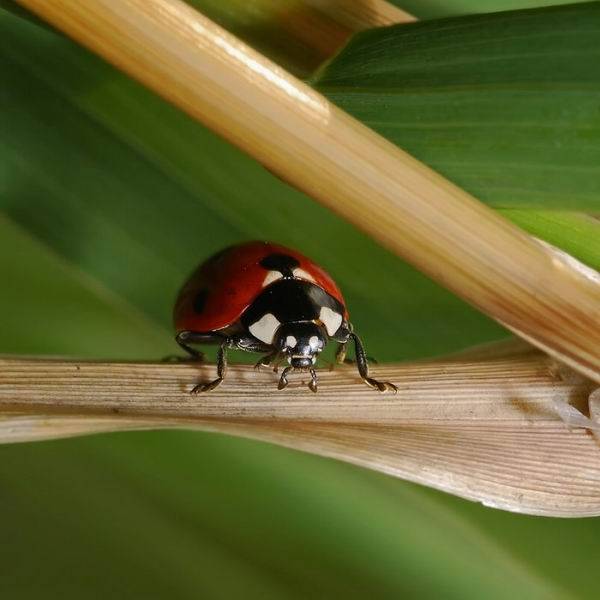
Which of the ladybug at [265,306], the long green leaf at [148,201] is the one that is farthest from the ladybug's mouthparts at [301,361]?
the long green leaf at [148,201]

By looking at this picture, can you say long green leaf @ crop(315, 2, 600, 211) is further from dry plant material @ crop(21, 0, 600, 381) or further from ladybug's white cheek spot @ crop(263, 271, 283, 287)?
ladybug's white cheek spot @ crop(263, 271, 283, 287)

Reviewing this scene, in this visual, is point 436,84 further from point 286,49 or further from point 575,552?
point 575,552

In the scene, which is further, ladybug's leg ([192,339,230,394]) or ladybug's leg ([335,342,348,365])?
ladybug's leg ([335,342,348,365])

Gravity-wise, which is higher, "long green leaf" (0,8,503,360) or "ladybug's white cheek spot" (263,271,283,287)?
"long green leaf" (0,8,503,360)

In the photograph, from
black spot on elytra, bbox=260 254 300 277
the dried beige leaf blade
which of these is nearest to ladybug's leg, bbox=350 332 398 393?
the dried beige leaf blade

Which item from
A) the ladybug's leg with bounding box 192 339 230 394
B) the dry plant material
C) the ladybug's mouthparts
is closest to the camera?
the dry plant material

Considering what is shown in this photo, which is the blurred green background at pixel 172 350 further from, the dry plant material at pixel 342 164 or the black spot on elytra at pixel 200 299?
the dry plant material at pixel 342 164

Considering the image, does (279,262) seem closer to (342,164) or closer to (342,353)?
(342,353)

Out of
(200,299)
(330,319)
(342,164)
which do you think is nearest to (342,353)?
(330,319)
